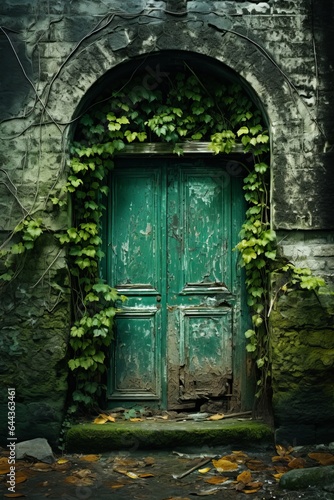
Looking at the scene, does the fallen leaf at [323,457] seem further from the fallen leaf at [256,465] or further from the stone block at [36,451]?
the stone block at [36,451]

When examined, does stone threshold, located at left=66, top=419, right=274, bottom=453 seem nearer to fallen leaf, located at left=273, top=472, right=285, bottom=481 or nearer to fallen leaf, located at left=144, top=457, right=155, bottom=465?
fallen leaf, located at left=144, top=457, right=155, bottom=465

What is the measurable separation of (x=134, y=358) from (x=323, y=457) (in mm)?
1760

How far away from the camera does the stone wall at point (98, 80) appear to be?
16.0 feet

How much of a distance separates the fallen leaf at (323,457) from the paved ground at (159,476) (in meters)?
0.07

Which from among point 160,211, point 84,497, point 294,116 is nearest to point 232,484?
point 84,497

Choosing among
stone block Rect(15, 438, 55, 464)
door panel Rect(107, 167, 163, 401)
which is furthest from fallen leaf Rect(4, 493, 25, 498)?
door panel Rect(107, 167, 163, 401)

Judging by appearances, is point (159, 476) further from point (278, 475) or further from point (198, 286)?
point (198, 286)

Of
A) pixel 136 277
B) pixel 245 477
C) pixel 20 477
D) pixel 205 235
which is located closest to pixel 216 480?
pixel 245 477

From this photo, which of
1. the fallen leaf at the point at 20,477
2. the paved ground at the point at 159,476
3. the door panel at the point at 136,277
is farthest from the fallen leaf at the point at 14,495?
the door panel at the point at 136,277

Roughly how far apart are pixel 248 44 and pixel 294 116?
701 mm

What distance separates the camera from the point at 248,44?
489cm

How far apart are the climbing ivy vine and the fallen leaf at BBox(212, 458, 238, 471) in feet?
2.45

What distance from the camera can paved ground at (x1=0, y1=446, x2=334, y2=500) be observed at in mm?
4004

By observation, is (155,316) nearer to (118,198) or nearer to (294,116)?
(118,198)
